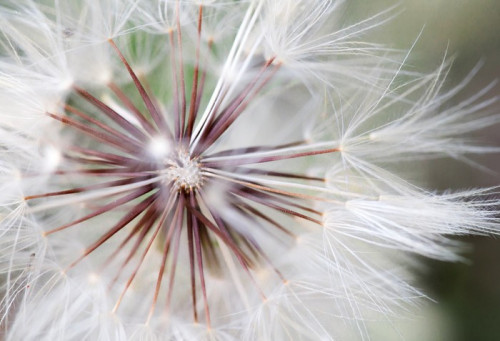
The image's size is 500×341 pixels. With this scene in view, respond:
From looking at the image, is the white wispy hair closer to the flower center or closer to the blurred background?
the flower center

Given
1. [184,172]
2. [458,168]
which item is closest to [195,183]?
[184,172]

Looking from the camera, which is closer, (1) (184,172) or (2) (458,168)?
(1) (184,172)

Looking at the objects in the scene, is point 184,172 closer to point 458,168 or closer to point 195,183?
point 195,183

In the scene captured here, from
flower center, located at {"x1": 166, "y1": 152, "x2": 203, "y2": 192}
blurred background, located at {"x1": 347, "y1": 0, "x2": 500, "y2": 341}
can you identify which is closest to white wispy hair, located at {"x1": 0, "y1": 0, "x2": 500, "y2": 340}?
flower center, located at {"x1": 166, "y1": 152, "x2": 203, "y2": 192}

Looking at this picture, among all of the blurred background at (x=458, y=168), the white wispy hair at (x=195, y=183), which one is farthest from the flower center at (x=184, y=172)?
the blurred background at (x=458, y=168)

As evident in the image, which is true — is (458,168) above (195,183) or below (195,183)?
above

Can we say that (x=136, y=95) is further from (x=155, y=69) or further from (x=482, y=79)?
(x=482, y=79)
